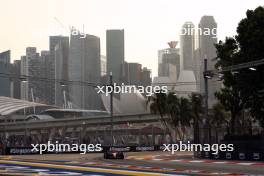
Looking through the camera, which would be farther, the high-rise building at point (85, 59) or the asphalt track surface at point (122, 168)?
the high-rise building at point (85, 59)

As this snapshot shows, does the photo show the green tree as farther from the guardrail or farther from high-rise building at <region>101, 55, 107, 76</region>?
the guardrail

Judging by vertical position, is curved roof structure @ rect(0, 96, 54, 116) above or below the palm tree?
above

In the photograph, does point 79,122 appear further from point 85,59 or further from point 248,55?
point 248,55

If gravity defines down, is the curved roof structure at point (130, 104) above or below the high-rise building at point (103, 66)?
below

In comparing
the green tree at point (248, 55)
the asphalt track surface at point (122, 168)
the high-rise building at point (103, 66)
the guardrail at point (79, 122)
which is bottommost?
the asphalt track surface at point (122, 168)

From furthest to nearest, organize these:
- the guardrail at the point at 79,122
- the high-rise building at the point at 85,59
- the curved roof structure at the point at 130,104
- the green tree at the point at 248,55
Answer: the curved roof structure at the point at 130,104 → the guardrail at the point at 79,122 → the high-rise building at the point at 85,59 → the green tree at the point at 248,55

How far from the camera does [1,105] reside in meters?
165

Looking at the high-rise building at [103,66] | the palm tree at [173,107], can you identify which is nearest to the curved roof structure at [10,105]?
the high-rise building at [103,66]

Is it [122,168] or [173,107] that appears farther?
[173,107]

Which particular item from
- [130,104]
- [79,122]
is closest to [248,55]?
[130,104]

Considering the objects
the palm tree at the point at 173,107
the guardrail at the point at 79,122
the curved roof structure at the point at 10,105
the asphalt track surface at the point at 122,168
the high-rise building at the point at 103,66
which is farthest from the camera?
the curved roof structure at the point at 10,105

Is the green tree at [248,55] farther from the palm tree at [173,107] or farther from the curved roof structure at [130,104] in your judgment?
the curved roof structure at [130,104]

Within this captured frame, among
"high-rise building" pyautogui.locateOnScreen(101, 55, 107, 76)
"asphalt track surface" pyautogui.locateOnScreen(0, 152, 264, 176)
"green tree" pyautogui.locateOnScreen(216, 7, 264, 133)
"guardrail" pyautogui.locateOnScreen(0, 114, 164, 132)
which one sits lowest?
"asphalt track surface" pyautogui.locateOnScreen(0, 152, 264, 176)

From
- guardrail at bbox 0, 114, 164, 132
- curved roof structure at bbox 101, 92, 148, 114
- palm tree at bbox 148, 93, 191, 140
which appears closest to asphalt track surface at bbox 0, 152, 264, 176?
palm tree at bbox 148, 93, 191, 140
